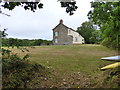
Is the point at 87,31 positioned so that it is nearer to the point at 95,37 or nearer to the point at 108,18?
the point at 95,37

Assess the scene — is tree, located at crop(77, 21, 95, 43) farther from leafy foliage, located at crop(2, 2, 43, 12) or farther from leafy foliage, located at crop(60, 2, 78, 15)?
leafy foliage, located at crop(2, 2, 43, 12)

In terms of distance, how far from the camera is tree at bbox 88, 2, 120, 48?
672 centimetres

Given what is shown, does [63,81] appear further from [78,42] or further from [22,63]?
[78,42]

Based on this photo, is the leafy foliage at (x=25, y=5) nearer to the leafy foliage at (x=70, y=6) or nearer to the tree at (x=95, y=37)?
the leafy foliage at (x=70, y=6)

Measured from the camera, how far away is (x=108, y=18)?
8.88 m

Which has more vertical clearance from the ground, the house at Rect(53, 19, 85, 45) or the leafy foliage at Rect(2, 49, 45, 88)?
the house at Rect(53, 19, 85, 45)

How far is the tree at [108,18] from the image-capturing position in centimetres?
672

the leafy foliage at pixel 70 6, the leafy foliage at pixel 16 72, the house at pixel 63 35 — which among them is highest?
the leafy foliage at pixel 70 6

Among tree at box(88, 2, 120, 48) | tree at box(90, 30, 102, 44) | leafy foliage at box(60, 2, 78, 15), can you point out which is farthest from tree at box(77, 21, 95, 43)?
leafy foliage at box(60, 2, 78, 15)

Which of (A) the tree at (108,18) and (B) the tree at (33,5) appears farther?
(A) the tree at (108,18)

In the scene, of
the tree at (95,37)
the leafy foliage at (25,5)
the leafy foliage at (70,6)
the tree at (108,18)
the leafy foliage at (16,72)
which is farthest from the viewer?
the tree at (95,37)

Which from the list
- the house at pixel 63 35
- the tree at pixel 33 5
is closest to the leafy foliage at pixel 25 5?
the tree at pixel 33 5

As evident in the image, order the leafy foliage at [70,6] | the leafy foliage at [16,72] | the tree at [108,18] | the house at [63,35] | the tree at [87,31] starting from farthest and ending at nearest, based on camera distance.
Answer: the tree at [87,31], the house at [63,35], the tree at [108,18], the leafy foliage at [70,6], the leafy foliage at [16,72]

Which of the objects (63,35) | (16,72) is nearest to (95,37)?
(63,35)
